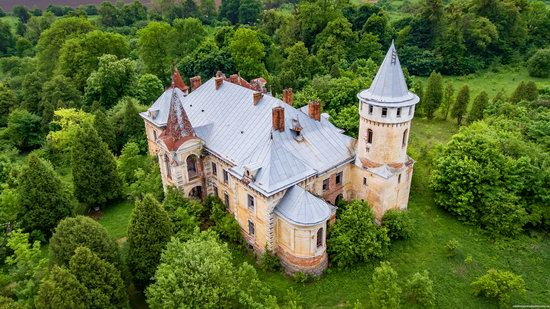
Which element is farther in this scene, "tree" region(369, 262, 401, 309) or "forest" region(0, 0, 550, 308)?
"forest" region(0, 0, 550, 308)

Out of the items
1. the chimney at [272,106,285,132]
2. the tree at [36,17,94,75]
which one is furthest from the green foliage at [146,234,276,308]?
the tree at [36,17,94,75]

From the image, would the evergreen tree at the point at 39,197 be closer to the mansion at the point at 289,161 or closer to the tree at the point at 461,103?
the mansion at the point at 289,161

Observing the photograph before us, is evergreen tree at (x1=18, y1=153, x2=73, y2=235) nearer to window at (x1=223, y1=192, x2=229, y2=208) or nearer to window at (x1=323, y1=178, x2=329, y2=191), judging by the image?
window at (x1=223, y1=192, x2=229, y2=208)

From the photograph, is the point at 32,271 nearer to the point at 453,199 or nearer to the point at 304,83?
the point at 453,199

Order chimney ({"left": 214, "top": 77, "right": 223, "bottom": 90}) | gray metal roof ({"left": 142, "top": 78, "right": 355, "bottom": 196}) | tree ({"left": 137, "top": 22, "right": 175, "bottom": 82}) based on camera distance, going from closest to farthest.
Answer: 1. gray metal roof ({"left": 142, "top": 78, "right": 355, "bottom": 196})
2. chimney ({"left": 214, "top": 77, "right": 223, "bottom": 90})
3. tree ({"left": 137, "top": 22, "right": 175, "bottom": 82})

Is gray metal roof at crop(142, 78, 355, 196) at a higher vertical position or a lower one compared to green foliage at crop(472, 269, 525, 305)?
higher

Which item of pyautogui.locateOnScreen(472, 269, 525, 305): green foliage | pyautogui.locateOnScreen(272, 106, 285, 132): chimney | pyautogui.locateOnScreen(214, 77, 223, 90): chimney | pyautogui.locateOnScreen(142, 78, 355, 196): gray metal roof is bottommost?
pyautogui.locateOnScreen(472, 269, 525, 305): green foliage

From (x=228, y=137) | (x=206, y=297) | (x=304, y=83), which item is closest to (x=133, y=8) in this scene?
(x=304, y=83)
